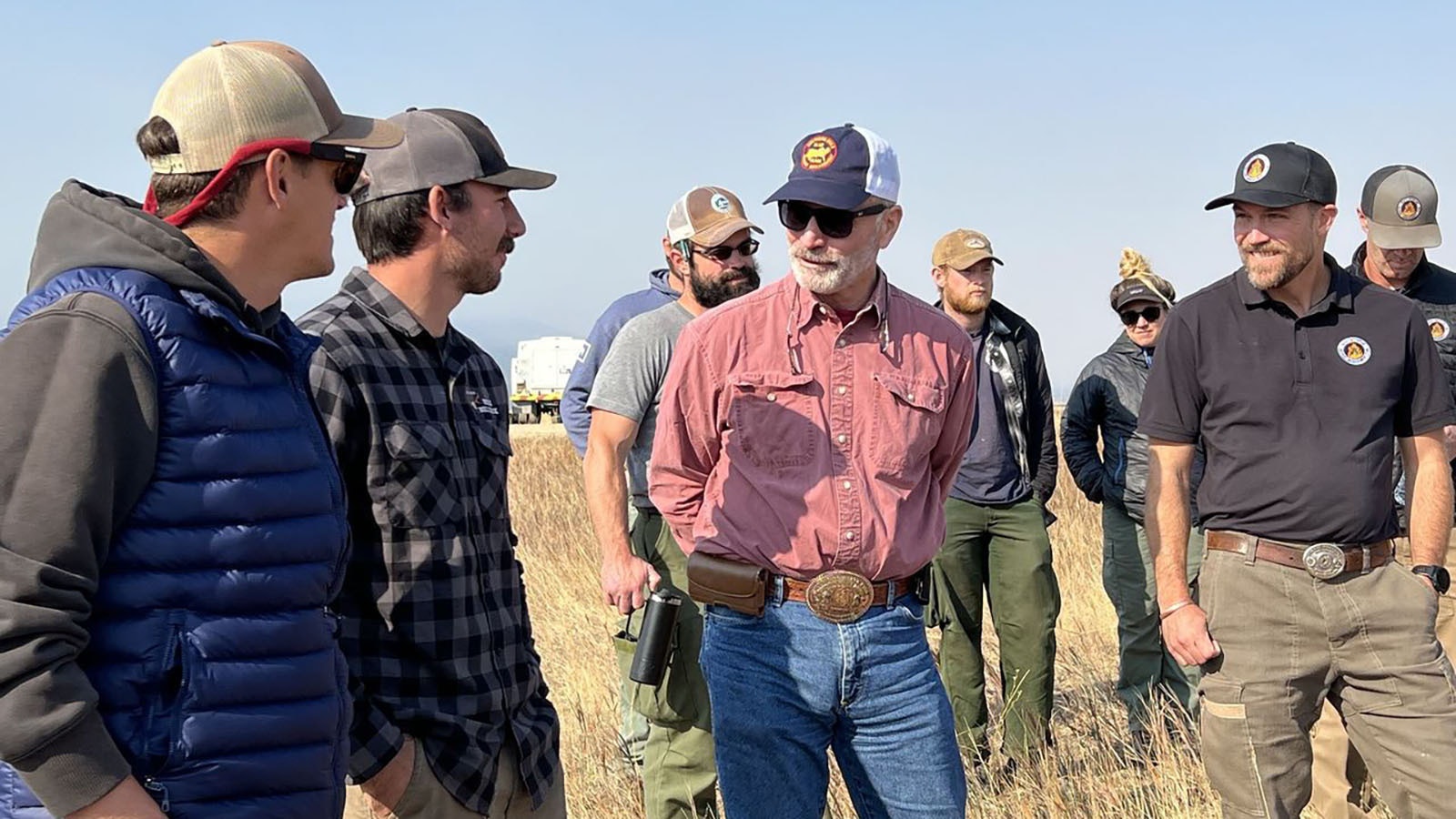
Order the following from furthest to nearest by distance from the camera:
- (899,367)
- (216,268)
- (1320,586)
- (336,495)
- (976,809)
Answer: (976,809)
(1320,586)
(899,367)
(336,495)
(216,268)

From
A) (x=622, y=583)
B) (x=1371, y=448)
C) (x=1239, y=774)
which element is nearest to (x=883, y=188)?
(x=622, y=583)

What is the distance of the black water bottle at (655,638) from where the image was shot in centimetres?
364

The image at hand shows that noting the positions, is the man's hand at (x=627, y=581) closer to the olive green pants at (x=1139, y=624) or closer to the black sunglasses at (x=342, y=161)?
the black sunglasses at (x=342, y=161)

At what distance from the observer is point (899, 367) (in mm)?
3316

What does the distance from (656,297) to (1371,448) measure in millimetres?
2661

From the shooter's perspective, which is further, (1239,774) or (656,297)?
(656,297)

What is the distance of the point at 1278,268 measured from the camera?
157 inches

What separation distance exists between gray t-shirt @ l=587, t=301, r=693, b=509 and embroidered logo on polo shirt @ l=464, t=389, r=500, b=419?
1.40m

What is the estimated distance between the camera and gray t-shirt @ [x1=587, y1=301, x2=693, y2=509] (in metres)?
4.59

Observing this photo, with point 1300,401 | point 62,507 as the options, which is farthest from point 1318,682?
point 62,507

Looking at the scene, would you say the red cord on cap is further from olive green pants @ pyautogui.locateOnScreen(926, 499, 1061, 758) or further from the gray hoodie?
olive green pants @ pyautogui.locateOnScreen(926, 499, 1061, 758)

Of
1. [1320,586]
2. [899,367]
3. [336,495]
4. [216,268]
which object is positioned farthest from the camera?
[1320,586]

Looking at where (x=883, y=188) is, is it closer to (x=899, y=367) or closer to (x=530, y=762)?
(x=899, y=367)

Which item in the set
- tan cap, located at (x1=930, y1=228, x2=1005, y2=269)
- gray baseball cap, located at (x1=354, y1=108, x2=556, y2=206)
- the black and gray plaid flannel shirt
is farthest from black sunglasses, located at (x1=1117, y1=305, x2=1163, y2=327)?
the black and gray plaid flannel shirt
